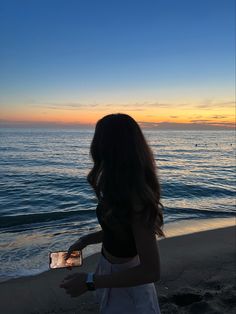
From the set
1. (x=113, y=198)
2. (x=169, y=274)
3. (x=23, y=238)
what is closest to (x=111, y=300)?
(x=113, y=198)

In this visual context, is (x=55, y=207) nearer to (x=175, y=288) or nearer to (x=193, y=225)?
(x=193, y=225)

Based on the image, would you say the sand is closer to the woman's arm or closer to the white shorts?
the white shorts

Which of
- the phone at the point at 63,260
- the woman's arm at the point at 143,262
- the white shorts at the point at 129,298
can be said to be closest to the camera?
the woman's arm at the point at 143,262

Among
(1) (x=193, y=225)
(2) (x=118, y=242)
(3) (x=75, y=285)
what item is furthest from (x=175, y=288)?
(1) (x=193, y=225)

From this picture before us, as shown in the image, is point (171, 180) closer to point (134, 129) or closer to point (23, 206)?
point (23, 206)

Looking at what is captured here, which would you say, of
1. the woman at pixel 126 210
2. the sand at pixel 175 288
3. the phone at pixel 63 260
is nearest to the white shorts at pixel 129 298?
the woman at pixel 126 210

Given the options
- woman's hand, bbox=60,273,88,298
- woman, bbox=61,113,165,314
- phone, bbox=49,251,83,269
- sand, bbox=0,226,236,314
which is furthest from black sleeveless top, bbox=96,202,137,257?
sand, bbox=0,226,236,314

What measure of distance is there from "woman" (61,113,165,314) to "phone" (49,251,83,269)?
0.50 m

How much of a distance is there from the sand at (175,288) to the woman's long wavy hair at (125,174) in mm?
3384

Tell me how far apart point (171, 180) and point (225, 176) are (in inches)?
203

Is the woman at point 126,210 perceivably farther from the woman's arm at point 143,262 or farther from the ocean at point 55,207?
the ocean at point 55,207

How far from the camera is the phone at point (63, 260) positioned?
2609mm

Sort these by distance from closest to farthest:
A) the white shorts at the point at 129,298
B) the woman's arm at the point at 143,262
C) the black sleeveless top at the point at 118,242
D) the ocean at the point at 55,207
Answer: the woman's arm at the point at 143,262 < the black sleeveless top at the point at 118,242 < the white shorts at the point at 129,298 < the ocean at the point at 55,207

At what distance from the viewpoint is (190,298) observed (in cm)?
532
